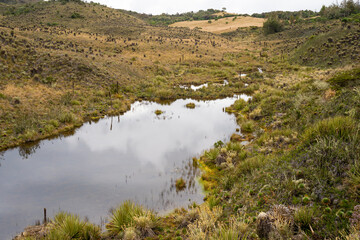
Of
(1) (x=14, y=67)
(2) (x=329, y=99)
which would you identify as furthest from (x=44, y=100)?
(2) (x=329, y=99)

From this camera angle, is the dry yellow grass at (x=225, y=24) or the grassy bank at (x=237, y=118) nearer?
the grassy bank at (x=237, y=118)

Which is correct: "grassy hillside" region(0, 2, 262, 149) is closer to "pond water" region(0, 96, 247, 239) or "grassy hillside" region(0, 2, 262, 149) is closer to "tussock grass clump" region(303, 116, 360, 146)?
"pond water" region(0, 96, 247, 239)

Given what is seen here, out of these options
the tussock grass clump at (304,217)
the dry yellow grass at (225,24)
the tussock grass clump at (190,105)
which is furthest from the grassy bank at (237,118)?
the dry yellow grass at (225,24)

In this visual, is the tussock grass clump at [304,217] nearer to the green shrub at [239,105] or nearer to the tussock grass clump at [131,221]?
the tussock grass clump at [131,221]

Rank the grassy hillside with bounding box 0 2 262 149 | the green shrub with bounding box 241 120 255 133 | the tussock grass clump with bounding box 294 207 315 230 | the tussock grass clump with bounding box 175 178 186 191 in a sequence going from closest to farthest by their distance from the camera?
the tussock grass clump with bounding box 294 207 315 230
the tussock grass clump with bounding box 175 178 186 191
the green shrub with bounding box 241 120 255 133
the grassy hillside with bounding box 0 2 262 149

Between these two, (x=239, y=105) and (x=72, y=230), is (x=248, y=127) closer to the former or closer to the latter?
(x=239, y=105)

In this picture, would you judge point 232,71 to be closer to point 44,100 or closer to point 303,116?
point 303,116

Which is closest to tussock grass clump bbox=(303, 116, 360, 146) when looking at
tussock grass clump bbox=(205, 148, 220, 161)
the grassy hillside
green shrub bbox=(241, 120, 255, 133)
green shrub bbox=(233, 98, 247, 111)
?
tussock grass clump bbox=(205, 148, 220, 161)

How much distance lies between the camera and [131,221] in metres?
7.52

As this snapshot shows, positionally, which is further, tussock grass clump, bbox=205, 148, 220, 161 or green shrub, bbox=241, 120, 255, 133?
green shrub, bbox=241, 120, 255, 133

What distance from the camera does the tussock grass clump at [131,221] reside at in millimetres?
7633

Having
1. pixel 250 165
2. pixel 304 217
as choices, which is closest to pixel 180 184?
pixel 250 165

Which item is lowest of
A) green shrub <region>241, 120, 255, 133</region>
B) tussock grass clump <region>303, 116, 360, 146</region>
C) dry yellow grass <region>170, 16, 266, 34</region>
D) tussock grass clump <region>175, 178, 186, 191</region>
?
tussock grass clump <region>175, 178, 186, 191</region>

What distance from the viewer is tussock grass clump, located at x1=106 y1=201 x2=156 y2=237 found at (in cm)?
763
